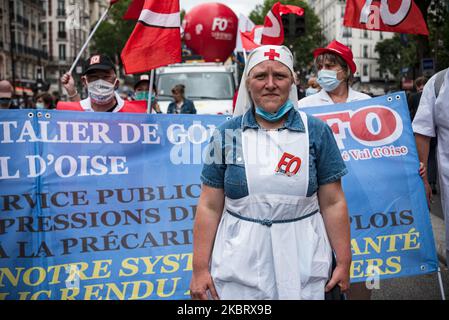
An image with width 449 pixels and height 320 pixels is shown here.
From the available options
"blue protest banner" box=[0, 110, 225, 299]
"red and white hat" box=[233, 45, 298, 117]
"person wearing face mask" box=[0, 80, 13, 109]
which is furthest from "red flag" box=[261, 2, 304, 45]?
"red and white hat" box=[233, 45, 298, 117]

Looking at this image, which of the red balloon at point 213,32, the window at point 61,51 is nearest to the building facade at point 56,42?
the window at point 61,51

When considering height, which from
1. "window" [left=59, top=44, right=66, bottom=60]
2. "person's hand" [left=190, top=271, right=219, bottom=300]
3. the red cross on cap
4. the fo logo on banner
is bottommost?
"window" [left=59, top=44, right=66, bottom=60]

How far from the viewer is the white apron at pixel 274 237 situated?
2818 millimetres

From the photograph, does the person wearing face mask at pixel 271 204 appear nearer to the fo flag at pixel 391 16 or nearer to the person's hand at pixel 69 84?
the fo flag at pixel 391 16

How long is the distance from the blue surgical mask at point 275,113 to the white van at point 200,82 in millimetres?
10748

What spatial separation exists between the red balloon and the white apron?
16796mm

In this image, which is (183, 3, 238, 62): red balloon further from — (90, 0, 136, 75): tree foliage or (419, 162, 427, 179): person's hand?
(90, 0, 136, 75): tree foliage

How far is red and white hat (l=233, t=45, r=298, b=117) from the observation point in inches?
117

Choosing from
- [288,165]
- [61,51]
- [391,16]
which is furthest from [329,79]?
[61,51]

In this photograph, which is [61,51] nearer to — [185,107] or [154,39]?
[185,107]

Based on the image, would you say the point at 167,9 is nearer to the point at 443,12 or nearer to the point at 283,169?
the point at 283,169

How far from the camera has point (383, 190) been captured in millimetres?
4633

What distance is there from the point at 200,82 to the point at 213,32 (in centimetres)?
578

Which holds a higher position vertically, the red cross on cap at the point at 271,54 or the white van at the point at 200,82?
the red cross on cap at the point at 271,54
